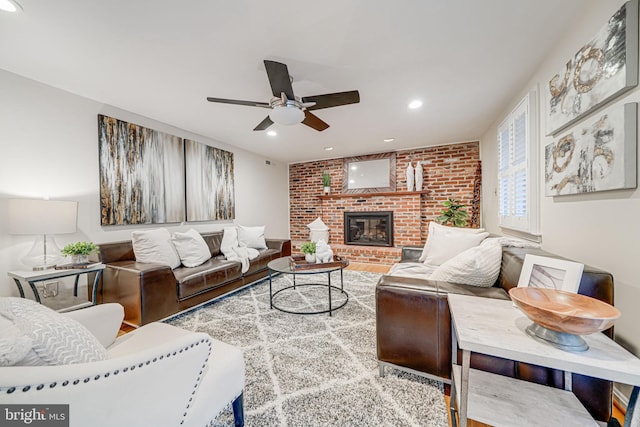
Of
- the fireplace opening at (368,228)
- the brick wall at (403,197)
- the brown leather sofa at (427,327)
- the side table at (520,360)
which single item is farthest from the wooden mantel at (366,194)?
the side table at (520,360)

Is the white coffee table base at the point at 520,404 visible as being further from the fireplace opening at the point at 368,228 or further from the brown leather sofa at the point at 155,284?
the fireplace opening at the point at 368,228

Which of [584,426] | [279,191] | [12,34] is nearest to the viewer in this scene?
[584,426]

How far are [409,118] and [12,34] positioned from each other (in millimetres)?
3642

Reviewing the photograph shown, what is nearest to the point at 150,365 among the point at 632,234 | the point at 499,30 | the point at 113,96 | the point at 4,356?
the point at 4,356

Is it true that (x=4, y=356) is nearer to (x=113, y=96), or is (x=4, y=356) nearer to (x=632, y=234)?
(x=632, y=234)

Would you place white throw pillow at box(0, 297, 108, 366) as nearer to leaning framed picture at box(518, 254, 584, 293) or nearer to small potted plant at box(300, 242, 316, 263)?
leaning framed picture at box(518, 254, 584, 293)

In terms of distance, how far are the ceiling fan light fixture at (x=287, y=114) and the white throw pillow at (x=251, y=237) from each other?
227 centimetres

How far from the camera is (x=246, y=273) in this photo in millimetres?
3346

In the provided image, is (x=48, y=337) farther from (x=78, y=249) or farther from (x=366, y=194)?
(x=366, y=194)

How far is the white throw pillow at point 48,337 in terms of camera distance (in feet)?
2.20

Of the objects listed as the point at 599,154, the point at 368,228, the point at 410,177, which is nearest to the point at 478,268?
the point at 599,154

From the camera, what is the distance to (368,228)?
17.5 feet

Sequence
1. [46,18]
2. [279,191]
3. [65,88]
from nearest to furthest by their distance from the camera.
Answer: [46,18]
[65,88]
[279,191]

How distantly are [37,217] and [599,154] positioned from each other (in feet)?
12.9
